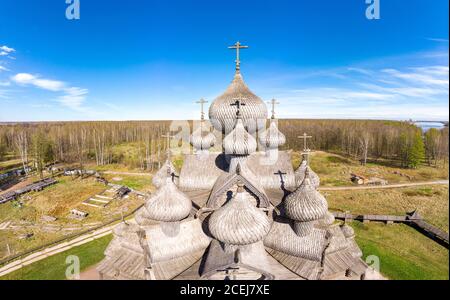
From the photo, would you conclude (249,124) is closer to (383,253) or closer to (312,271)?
(312,271)

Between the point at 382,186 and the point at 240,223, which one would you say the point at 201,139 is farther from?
the point at 382,186

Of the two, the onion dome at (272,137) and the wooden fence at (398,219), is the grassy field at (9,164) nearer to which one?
the onion dome at (272,137)

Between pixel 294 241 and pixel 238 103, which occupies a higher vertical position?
pixel 238 103

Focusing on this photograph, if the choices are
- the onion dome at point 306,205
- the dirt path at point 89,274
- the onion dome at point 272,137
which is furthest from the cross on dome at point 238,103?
the dirt path at point 89,274

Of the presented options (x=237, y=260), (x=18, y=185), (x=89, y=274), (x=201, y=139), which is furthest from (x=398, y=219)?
(x=18, y=185)

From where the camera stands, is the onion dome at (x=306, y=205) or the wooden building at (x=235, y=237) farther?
the onion dome at (x=306, y=205)

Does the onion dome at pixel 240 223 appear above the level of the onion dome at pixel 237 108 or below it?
below

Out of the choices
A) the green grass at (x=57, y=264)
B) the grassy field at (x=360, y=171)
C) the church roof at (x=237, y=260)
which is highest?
the church roof at (x=237, y=260)
